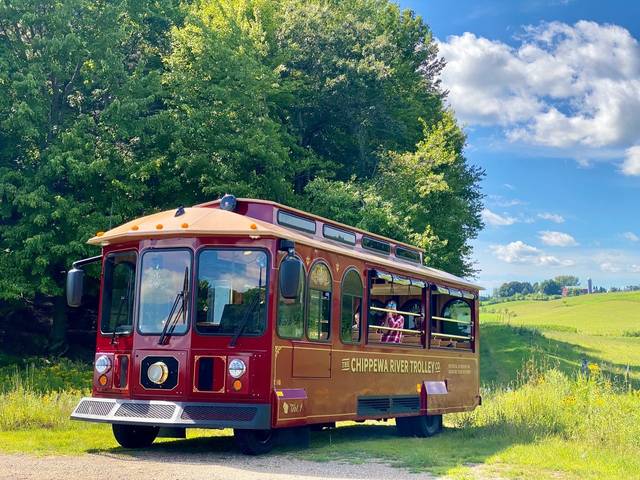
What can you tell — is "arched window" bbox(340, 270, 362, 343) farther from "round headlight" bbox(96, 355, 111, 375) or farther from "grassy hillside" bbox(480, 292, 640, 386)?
"grassy hillside" bbox(480, 292, 640, 386)

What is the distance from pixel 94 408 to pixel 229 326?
2.05 metres

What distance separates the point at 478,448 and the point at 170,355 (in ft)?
15.8

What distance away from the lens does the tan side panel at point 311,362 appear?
10502 mm

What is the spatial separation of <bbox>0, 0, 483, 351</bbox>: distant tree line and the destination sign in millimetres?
10644

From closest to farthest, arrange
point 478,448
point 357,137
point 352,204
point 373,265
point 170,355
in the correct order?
point 170,355
point 478,448
point 373,265
point 352,204
point 357,137

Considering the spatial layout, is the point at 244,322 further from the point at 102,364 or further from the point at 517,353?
the point at 517,353

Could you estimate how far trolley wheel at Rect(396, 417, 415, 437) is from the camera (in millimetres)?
14516

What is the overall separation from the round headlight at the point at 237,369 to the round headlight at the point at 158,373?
32.6 inches

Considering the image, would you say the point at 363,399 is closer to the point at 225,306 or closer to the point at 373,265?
the point at 373,265

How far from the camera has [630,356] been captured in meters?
46.0

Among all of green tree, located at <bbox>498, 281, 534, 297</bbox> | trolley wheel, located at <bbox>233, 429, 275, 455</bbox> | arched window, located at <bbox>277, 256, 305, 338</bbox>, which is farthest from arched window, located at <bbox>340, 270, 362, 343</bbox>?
green tree, located at <bbox>498, 281, 534, 297</bbox>

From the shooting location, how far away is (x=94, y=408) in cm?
1025

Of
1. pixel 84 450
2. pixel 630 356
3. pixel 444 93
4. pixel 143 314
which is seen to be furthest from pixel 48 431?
pixel 630 356

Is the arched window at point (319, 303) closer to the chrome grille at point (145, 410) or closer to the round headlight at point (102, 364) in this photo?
the chrome grille at point (145, 410)
